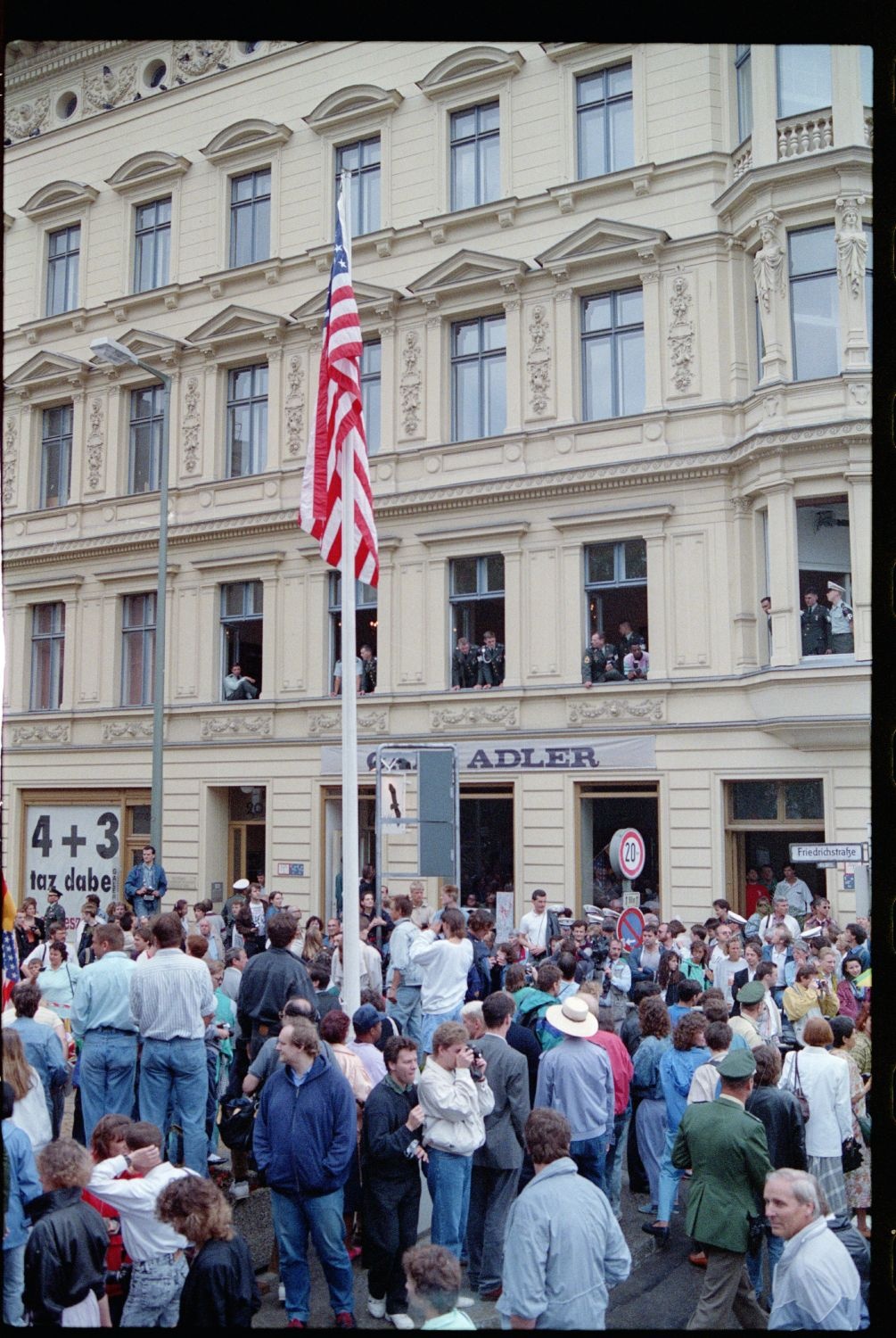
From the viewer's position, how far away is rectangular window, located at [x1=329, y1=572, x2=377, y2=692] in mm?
25125

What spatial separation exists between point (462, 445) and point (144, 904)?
10758mm

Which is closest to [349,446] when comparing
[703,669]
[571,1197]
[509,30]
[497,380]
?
[571,1197]

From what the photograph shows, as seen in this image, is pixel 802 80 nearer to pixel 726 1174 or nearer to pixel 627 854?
pixel 627 854

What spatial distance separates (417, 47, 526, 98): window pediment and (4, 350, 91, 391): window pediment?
10462 mm

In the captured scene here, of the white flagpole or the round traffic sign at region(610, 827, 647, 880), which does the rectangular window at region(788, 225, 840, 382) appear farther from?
the white flagpole

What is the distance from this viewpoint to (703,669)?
69.8 ft

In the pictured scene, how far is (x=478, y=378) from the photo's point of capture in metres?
24.3

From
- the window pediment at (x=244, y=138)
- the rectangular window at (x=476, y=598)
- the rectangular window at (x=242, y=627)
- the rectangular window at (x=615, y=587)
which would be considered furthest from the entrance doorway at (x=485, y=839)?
the window pediment at (x=244, y=138)

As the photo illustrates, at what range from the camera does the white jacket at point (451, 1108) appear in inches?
281

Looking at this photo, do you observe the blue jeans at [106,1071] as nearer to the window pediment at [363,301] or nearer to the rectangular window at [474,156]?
the window pediment at [363,301]

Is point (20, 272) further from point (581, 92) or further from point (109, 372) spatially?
point (581, 92)

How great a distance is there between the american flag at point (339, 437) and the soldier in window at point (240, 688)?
15.4 metres

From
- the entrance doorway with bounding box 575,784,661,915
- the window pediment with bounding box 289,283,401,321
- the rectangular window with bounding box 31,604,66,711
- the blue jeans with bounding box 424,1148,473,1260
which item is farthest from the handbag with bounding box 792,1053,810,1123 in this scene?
the rectangular window with bounding box 31,604,66,711

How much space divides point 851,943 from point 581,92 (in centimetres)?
1718
